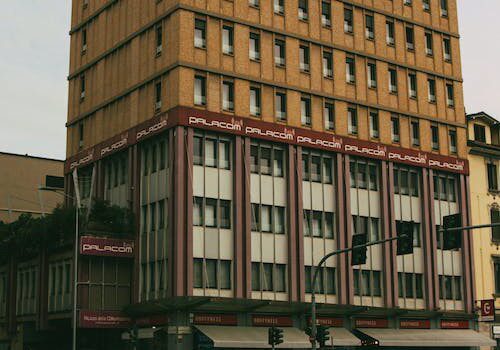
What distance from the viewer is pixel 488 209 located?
64.0 m

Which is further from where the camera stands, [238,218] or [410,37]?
[410,37]

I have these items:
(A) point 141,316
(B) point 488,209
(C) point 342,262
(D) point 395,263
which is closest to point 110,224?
(A) point 141,316

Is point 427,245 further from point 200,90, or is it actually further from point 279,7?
point 200,90

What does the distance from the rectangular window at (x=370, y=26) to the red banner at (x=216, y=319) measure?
72.8 ft

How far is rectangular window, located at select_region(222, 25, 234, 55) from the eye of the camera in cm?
5286

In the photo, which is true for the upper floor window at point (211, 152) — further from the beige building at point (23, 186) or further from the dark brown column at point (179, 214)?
the beige building at point (23, 186)

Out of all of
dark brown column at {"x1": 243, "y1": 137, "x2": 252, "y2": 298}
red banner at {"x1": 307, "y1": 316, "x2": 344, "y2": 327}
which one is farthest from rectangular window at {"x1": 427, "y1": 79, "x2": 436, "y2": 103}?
red banner at {"x1": 307, "y1": 316, "x2": 344, "y2": 327}

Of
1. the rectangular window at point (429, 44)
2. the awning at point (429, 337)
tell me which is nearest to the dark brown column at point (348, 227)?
the awning at point (429, 337)

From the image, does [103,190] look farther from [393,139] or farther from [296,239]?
[393,139]

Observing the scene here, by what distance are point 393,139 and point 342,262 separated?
33.6 feet

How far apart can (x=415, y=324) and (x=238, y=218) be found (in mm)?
15243

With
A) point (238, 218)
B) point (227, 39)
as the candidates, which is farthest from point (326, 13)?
point (238, 218)

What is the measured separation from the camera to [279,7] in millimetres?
55938

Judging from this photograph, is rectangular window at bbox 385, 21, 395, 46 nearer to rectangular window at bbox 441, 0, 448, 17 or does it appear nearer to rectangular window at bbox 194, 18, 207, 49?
rectangular window at bbox 441, 0, 448, 17
